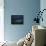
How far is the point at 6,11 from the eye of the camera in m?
5.64

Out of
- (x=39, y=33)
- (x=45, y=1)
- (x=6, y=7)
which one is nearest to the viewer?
(x=39, y=33)

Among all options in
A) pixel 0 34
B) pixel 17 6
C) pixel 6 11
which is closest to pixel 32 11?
pixel 17 6

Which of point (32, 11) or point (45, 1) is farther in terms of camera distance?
point (32, 11)

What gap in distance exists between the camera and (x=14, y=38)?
573 centimetres

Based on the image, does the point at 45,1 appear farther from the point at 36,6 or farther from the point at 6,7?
the point at 6,7

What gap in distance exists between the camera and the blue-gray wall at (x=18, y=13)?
564 centimetres

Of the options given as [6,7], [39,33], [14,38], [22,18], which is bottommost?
[14,38]

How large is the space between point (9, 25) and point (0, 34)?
579 millimetres

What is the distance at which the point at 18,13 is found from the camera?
571 centimetres

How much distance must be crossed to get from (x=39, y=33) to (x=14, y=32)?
3.38 m

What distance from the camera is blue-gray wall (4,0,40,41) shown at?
222 inches

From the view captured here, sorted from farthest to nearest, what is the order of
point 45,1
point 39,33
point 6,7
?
point 6,7
point 45,1
point 39,33

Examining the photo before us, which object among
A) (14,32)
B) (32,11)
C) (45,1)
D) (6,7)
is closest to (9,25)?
(14,32)

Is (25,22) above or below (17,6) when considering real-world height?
below
